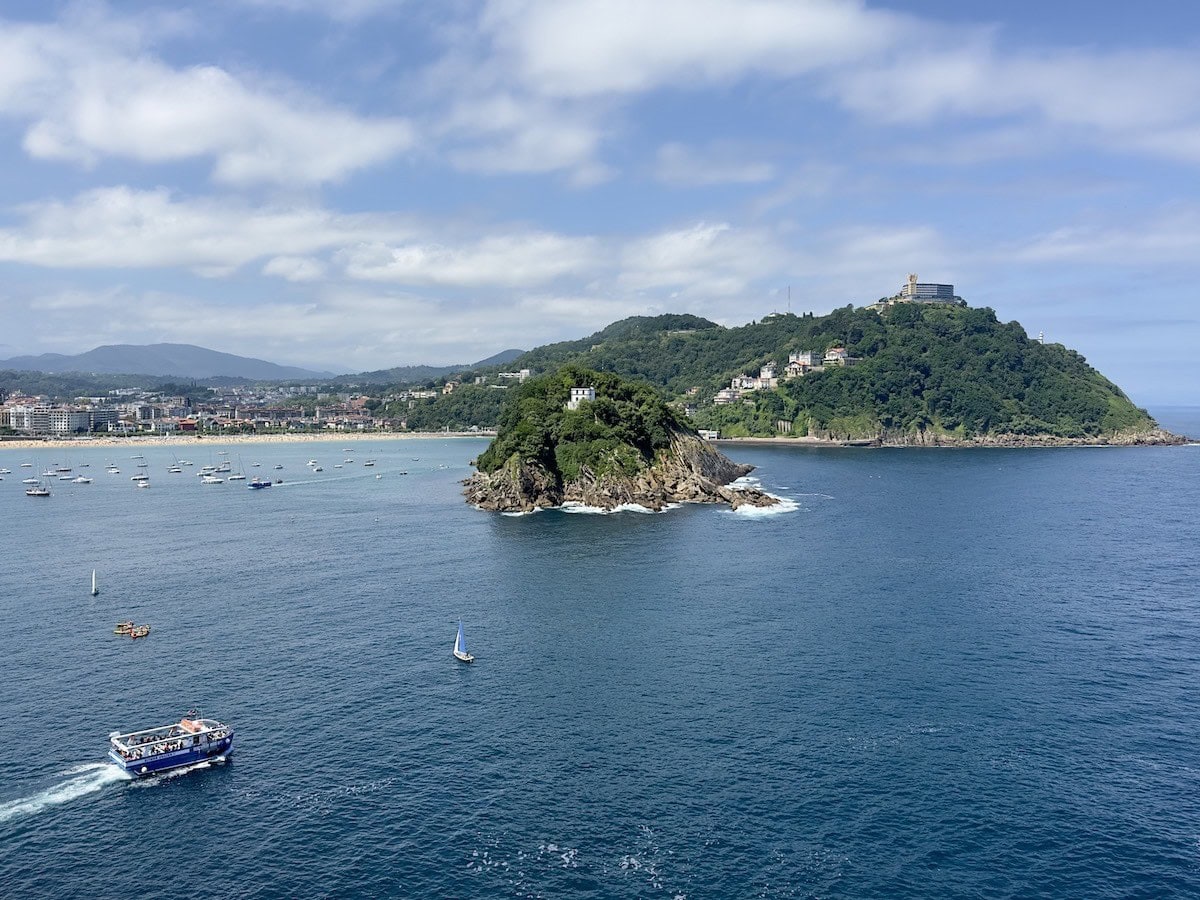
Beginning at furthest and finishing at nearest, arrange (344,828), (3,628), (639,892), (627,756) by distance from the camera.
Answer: (3,628) → (627,756) → (344,828) → (639,892)

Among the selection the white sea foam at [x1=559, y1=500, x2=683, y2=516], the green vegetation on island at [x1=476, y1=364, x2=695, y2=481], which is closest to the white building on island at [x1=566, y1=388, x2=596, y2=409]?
the green vegetation on island at [x1=476, y1=364, x2=695, y2=481]

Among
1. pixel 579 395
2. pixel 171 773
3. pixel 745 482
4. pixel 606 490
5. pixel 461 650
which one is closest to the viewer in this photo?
pixel 171 773

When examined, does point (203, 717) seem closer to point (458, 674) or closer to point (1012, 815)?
point (458, 674)

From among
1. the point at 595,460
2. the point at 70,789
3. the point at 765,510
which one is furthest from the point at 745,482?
the point at 70,789

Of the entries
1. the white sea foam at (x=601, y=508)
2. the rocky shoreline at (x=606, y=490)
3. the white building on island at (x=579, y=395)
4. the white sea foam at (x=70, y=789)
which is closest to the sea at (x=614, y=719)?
the white sea foam at (x=70, y=789)

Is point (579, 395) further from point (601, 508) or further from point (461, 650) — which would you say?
point (461, 650)

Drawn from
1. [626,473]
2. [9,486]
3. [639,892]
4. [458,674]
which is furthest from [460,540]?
[9,486]

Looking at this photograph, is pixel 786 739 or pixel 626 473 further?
pixel 626 473

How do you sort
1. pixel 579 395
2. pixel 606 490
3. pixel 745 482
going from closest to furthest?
pixel 606 490, pixel 579 395, pixel 745 482
